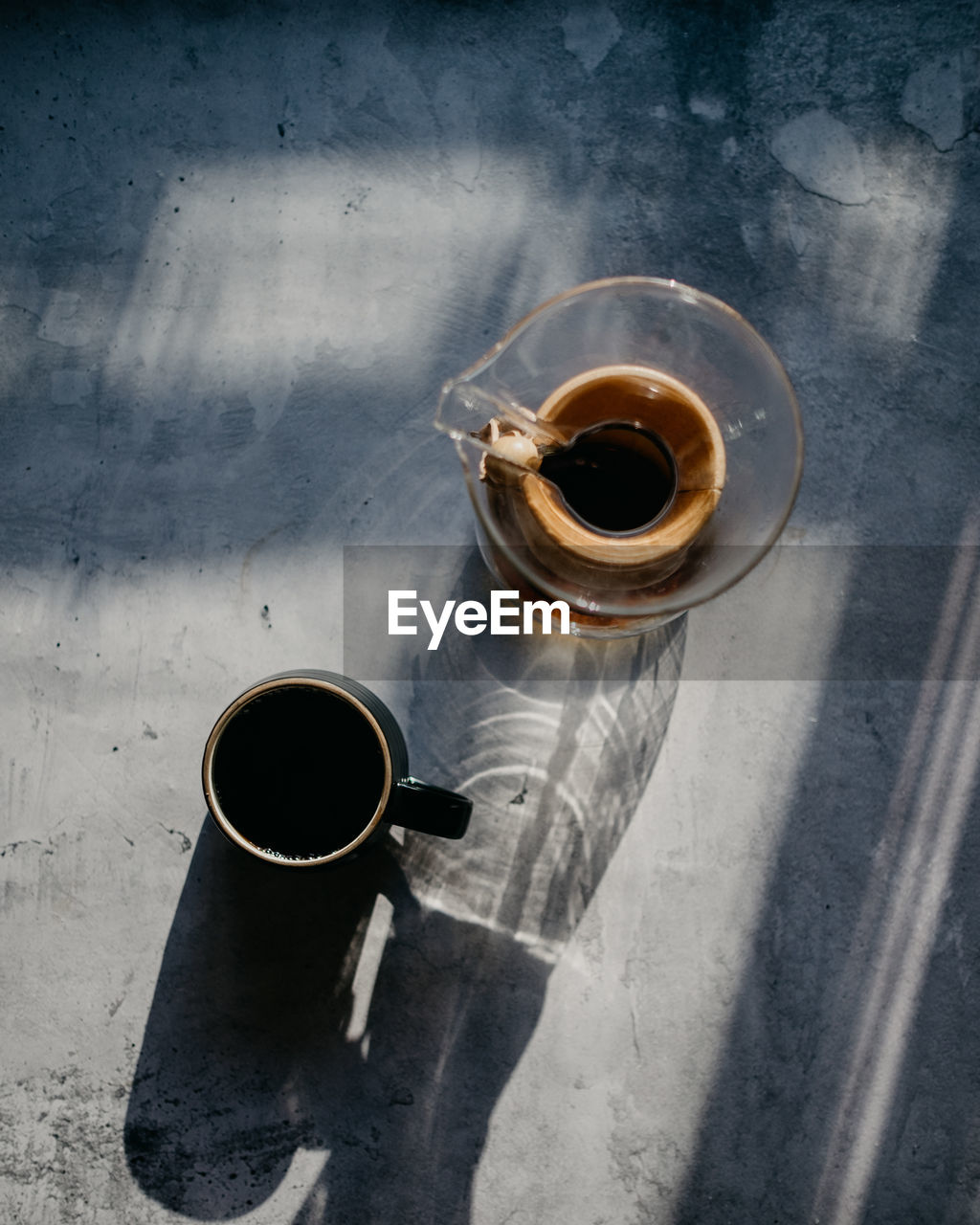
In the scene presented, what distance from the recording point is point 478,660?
1.01m

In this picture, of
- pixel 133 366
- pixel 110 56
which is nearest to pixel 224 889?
pixel 133 366

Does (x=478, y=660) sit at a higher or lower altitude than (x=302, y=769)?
higher

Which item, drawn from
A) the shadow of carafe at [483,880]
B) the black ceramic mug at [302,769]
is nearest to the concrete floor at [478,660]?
the shadow of carafe at [483,880]

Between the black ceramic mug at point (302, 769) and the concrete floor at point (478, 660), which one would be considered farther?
the concrete floor at point (478, 660)

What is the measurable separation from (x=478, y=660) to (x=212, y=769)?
12.6 inches

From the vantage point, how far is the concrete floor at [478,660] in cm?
99

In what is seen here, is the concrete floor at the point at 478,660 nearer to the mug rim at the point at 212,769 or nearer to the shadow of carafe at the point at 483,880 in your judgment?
the shadow of carafe at the point at 483,880

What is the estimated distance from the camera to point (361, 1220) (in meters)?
0.98

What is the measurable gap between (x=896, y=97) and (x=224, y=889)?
122 centimetres

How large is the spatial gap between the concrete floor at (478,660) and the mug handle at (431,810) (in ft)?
0.50

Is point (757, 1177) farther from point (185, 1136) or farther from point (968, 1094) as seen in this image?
point (185, 1136)

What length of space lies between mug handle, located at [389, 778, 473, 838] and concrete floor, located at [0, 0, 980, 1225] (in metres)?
0.15
